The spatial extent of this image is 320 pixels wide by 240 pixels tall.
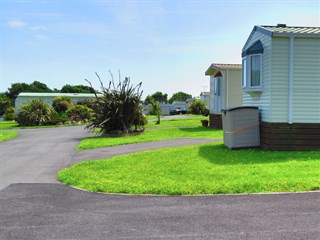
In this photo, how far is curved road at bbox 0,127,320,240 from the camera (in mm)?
4820

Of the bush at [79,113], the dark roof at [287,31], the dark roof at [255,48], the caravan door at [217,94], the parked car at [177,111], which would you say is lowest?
the parked car at [177,111]

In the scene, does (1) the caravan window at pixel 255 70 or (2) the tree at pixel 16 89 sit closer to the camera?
(1) the caravan window at pixel 255 70

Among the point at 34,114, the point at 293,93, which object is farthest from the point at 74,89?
the point at 293,93

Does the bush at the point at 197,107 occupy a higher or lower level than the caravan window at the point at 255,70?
lower

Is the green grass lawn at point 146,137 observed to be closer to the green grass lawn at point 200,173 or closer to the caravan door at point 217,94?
the caravan door at point 217,94

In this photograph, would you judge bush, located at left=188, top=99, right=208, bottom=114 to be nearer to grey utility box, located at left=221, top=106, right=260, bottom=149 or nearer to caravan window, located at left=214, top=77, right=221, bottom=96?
caravan window, located at left=214, top=77, right=221, bottom=96

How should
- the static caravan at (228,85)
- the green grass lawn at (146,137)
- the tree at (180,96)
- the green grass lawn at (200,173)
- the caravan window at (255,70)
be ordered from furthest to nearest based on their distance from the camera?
the tree at (180,96)
the static caravan at (228,85)
the green grass lawn at (146,137)
the caravan window at (255,70)
the green grass lawn at (200,173)

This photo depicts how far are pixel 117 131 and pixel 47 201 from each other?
505 inches

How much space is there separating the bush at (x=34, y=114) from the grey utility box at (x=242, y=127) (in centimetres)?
2334

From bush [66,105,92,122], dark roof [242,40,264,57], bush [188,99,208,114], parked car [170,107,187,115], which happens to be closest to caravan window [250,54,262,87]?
dark roof [242,40,264,57]

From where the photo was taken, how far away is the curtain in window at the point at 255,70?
13148mm

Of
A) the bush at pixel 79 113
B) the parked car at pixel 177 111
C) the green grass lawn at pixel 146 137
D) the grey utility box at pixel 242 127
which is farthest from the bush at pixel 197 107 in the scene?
the grey utility box at pixel 242 127

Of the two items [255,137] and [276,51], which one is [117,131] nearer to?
[255,137]

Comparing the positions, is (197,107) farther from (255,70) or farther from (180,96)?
(180,96)
